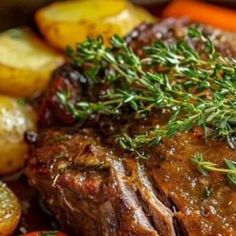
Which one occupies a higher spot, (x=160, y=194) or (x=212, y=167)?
(x=212, y=167)

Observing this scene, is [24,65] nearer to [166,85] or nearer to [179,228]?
[166,85]

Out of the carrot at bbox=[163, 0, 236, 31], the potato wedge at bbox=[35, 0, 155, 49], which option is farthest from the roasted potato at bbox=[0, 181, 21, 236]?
the carrot at bbox=[163, 0, 236, 31]

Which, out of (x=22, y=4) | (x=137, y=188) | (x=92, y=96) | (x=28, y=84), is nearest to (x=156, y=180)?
(x=137, y=188)

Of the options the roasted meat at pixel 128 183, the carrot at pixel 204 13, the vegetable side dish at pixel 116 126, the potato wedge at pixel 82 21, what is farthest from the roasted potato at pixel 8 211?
the carrot at pixel 204 13

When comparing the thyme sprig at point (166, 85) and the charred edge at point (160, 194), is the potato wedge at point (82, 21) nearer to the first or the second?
the thyme sprig at point (166, 85)

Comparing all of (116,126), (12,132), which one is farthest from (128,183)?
(12,132)

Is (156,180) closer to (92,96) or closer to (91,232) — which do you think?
(91,232)
